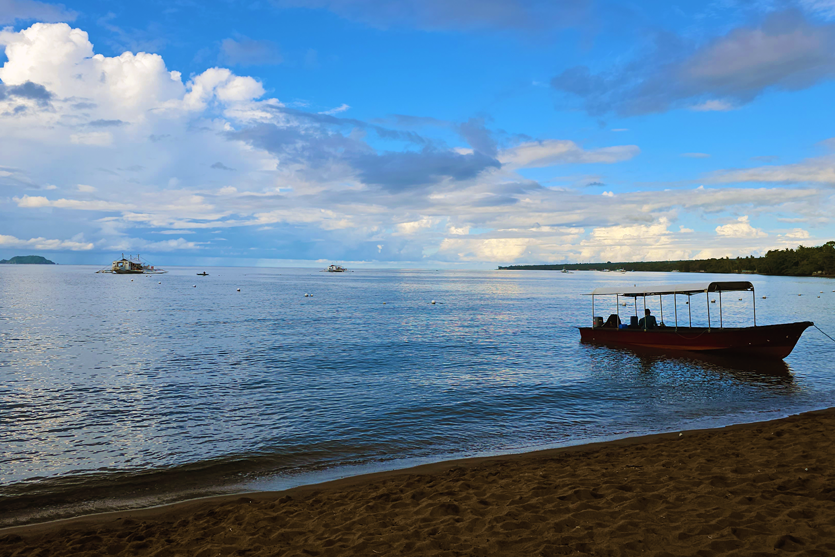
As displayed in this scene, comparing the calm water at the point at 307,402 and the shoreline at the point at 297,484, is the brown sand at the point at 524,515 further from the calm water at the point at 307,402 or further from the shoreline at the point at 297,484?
the calm water at the point at 307,402

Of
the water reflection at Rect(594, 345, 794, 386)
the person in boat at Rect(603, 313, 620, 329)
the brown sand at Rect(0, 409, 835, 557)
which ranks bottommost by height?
the water reflection at Rect(594, 345, 794, 386)

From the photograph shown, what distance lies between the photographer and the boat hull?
2652 centimetres

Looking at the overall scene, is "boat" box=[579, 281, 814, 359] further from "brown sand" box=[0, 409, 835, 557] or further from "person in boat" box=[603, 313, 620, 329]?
"brown sand" box=[0, 409, 835, 557]

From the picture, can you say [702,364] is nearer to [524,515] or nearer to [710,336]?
[710,336]

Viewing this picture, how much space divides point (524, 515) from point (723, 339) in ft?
86.2

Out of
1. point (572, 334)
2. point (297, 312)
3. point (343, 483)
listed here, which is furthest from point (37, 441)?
point (297, 312)

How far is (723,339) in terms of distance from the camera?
28172mm

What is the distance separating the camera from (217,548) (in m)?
7.12

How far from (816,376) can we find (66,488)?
30.5m

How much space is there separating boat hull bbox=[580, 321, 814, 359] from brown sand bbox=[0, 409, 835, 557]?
18790mm

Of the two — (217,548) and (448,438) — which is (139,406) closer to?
(448,438)

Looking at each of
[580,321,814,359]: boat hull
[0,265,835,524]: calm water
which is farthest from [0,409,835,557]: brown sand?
[580,321,814,359]: boat hull

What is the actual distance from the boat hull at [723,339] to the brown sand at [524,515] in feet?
61.6

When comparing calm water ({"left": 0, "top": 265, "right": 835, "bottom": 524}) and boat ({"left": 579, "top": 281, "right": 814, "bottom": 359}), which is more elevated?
boat ({"left": 579, "top": 281, "right": 814, "bottom": 359})
